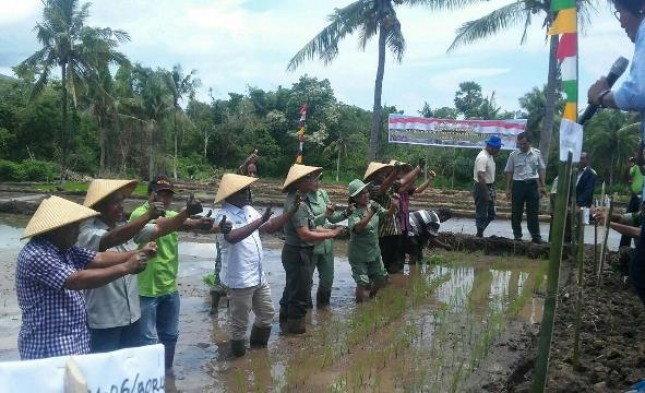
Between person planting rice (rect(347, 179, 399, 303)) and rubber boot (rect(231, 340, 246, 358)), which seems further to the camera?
person planting rice (rect(347, 179, 399, 303))

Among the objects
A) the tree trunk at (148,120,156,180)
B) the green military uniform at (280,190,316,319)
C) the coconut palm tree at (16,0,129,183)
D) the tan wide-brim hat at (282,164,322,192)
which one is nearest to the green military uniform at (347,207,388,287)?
the green military uniform at (280,190,316,319)

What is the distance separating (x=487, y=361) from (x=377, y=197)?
3.27m

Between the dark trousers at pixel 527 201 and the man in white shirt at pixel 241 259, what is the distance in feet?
21.3

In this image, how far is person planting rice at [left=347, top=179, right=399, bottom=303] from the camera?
7066 millimetres

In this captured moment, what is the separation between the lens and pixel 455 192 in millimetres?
33406

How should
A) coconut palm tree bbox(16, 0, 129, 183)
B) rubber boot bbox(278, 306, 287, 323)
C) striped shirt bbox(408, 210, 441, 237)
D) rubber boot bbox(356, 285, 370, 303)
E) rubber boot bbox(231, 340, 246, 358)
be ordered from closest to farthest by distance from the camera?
rubber boot bbox(231, 340, 246, 358)
rubber boot bbox(278, 306, 287, 323)
rubber boot bbox(356, 285, 370, 303)
striped shirt bbox(408, 210, 441, 237)
coconut palm tree bbox(16, 0, 129, 183)

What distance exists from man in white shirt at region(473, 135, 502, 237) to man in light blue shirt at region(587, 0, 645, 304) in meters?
7.35

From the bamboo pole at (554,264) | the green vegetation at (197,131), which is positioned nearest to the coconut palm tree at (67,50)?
the green vegetation at (197,131)

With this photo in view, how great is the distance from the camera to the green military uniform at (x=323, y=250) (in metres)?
6.37

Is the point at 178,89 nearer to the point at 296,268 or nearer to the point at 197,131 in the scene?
the point at 197,131

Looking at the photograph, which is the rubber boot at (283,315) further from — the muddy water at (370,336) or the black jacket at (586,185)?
the black jacket at (586,185)

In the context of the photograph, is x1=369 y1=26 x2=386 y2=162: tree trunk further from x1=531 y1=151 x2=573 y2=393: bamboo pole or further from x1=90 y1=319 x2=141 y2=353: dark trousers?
x1=531 y1=151 x2=573 y2=393: bamboo pole

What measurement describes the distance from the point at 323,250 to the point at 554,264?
3.67 metres

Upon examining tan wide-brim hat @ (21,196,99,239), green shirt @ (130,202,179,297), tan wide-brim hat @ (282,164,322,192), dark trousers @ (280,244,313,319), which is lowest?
dark trousers @ (280,244,313,319)
